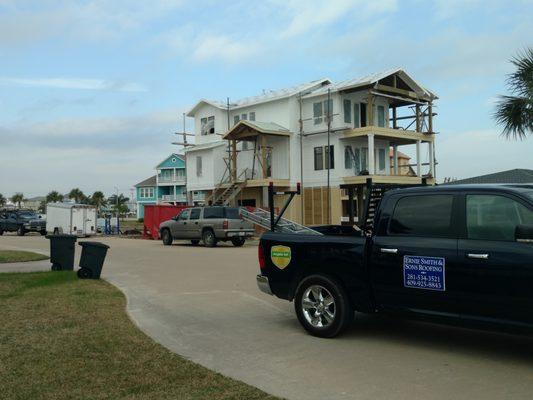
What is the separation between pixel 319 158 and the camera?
38312 millimetres

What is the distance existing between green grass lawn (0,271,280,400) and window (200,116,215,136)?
3608cm

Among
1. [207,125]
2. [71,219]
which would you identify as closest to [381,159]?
[207,125]

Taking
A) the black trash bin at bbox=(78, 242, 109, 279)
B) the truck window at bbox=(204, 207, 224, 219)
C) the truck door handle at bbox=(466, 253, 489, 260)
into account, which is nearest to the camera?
the truck door handle at bbox=(466, 253, 489, 260)

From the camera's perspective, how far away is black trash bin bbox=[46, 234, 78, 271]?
13766mm

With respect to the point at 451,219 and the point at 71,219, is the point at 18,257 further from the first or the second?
the point at 71,219

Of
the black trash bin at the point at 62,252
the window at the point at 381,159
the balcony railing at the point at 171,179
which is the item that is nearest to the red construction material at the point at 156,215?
the window at the point at 381,159

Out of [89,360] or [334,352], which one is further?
[334,352]

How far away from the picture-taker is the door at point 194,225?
85.5 ft

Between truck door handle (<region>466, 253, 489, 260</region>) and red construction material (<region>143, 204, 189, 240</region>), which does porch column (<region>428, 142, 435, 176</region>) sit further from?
truck door handle (<region>466, 253, 489, 260</region>)

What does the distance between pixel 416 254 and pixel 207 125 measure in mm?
39986

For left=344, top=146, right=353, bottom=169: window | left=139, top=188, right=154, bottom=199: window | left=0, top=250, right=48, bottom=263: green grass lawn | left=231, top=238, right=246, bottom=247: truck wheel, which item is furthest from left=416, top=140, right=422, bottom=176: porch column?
left=139, top=188, right=154, bottom=199: window

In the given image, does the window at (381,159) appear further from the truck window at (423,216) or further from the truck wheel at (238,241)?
the truck window at (423,216)

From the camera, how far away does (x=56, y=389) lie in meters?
4.99

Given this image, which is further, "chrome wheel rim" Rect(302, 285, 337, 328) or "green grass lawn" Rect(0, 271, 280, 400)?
"chrome wheel rim" Rect(302, 285, 337, 328)
